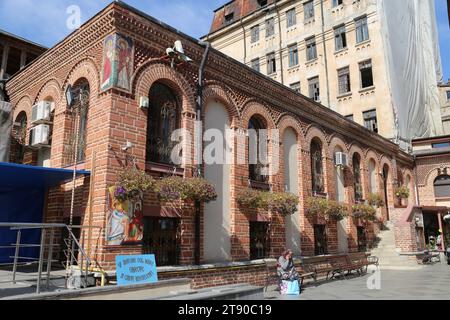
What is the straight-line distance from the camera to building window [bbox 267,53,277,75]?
105 ft

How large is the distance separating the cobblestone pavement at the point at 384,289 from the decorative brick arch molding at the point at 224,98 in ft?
17.3

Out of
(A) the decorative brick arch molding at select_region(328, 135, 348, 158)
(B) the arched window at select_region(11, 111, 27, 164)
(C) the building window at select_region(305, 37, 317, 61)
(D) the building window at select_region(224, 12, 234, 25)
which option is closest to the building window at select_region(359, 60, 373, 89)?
(C) the building window at select_region(305, 37, 317, 61)

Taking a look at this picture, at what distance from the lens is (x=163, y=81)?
10.1 meters

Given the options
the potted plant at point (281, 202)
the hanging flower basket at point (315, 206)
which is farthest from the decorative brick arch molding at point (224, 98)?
the hanging flower basket at point (315, 206)

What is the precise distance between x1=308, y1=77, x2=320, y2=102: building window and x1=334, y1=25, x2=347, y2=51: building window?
2736 mm

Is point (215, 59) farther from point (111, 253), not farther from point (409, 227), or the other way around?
point (409, 227)

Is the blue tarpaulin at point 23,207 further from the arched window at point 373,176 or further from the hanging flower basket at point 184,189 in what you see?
the arched window at point 373,176

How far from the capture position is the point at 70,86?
10.2m

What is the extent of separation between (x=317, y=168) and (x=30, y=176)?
11044mm

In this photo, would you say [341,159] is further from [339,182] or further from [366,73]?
[366,73]

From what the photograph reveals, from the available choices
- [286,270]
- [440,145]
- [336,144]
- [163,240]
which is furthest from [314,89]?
[163,240]

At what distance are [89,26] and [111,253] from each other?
18.3 ft
